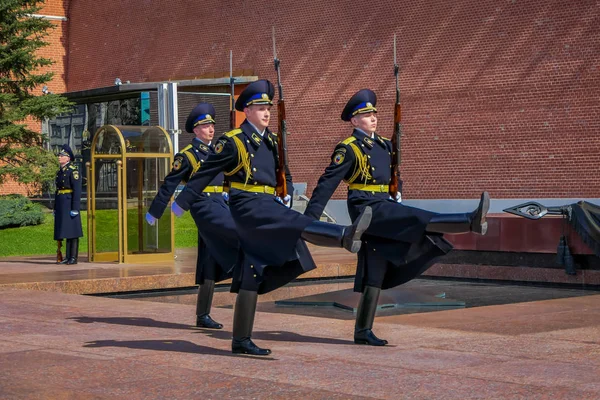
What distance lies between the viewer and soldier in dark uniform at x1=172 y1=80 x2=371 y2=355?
22.2ft

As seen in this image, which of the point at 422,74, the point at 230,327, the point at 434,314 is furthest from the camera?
the point at 422,74

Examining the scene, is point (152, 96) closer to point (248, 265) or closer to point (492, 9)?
point (492, 9)

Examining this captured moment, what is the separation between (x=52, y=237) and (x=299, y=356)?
1749 cm

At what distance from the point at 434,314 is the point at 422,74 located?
16.6 meters

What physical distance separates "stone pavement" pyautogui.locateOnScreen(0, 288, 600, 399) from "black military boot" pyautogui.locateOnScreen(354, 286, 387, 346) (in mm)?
121

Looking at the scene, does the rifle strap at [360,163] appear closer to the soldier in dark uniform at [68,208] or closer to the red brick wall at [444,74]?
the soldier in dark uniform at [68,208]

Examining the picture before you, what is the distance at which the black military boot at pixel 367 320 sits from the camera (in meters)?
7.45

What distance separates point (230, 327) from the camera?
8.65 m

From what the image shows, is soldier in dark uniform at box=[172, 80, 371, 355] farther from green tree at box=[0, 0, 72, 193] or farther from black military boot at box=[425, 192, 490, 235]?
green tree at box=[0, 0, 72, 193]

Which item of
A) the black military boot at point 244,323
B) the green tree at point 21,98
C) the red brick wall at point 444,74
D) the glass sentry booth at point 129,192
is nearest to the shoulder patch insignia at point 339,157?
the black military boot at point 244,323

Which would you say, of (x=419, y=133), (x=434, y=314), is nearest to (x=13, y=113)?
(x=419, y=133)

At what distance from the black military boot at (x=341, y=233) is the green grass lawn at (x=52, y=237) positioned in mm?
10014

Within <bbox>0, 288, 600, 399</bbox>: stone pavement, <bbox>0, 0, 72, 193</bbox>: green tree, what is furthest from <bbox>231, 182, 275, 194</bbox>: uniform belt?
<bbox>0, 0, 72, 193</bbox>: green tree

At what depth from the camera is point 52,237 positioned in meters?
23.5
